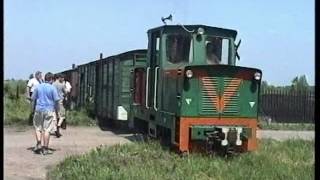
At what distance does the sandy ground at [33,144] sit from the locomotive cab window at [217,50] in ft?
11.1

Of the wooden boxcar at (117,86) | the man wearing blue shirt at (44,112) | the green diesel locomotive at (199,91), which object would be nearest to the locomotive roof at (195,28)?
the green diesel locomotive at (199,91)

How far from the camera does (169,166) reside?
10336 millimetres

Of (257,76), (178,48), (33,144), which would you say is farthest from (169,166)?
(33,144)

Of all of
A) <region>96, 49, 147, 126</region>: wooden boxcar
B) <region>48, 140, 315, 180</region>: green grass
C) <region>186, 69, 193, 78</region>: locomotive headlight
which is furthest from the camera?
<region>96, 49, 147, 126</region>: wooden boxcar

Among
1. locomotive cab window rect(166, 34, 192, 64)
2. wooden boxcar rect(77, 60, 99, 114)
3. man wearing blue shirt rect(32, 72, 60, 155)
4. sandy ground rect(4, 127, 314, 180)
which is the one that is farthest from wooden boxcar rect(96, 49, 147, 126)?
locomotive cab window rect(166, 34, 192, 64)

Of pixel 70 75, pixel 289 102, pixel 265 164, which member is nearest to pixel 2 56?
pixel 265 164

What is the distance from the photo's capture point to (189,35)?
13.2 metres

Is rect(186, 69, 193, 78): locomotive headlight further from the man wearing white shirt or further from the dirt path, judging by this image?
the man wearing white shirt

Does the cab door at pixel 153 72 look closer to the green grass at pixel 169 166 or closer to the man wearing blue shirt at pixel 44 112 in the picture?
the green grass at pixel 169 166

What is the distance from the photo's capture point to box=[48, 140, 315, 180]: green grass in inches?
378
